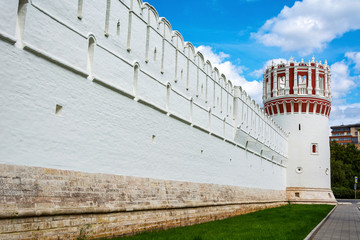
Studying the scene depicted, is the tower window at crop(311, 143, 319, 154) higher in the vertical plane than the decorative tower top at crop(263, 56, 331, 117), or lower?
lower

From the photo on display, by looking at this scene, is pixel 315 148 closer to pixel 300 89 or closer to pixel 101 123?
pixel 300 89

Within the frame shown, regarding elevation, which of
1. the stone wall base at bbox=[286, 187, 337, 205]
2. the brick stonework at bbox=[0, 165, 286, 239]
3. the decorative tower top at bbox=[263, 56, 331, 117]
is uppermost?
the decorative tower top at bbox=[263, 56, 331, 117]

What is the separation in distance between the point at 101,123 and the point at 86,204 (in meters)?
2.06

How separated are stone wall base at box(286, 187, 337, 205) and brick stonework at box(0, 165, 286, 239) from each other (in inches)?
847

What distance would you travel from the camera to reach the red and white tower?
3400cm

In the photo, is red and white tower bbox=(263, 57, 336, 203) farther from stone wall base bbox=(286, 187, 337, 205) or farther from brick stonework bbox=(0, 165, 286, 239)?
brick stonework bbox=(0, 165, 286, 239)

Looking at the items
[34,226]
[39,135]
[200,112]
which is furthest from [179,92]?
[34,226]

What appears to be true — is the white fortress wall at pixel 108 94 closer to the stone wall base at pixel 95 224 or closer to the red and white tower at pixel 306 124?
the stone wall base at pixel 95 224

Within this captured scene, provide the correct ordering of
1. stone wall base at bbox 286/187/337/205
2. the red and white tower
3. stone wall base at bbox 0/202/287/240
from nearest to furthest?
stone wall base at bbox 0/202/287/240 < stone wall base at bbox 286/187/337/205 < the red and white tower

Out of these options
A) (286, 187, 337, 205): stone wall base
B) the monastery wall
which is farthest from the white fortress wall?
(286, 187, 337, 205): stone wall base

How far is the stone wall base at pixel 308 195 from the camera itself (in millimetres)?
33375

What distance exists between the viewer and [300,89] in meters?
34.8

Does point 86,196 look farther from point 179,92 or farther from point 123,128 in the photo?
point 179,92

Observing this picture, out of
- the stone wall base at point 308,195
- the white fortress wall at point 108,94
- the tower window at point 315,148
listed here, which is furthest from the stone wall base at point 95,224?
the tower window at point 315,148
